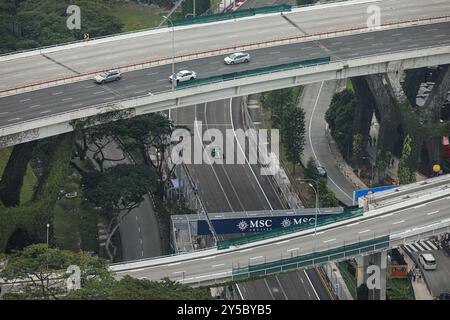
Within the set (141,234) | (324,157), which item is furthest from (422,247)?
(141,234)

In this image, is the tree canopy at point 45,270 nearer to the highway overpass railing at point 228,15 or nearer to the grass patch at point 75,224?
the grass patch at point 75,224

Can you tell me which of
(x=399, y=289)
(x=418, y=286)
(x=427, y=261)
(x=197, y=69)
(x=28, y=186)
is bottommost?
(x=418, y=286)

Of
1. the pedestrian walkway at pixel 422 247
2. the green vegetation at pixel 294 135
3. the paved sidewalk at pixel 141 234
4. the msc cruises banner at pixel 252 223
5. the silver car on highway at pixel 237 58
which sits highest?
the silver car on highway at pixel 237 58

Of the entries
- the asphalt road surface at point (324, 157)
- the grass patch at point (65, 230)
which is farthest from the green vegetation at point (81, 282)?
the asphalt road surface at point (324, 157)

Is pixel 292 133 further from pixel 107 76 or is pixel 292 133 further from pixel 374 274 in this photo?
pixel 374 274

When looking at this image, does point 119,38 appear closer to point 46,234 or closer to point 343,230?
point 46,234

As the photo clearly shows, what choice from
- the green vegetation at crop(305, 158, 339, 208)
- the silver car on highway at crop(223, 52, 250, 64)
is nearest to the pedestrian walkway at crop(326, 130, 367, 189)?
the green vegetation at crop(305, 158, 339, 208)
